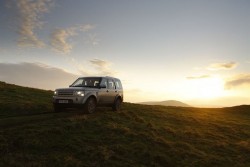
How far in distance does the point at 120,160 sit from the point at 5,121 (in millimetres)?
7183

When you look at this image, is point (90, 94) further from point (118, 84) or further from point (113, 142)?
point (113, 142)

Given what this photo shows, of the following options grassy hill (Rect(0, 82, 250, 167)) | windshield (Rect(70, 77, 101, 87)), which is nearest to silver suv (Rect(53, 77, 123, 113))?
windshield (Rect(70, 77, 101, 87))

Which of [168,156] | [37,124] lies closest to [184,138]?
[168,156]

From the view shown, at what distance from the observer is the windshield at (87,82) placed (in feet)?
65.8

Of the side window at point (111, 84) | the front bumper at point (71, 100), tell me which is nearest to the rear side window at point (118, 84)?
the side window at point (111, 84)

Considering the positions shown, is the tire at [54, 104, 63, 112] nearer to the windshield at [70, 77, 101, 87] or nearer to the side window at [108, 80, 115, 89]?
the windshield at [70, 77, 101, 87]

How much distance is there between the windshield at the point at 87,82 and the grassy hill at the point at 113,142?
6.22 ft

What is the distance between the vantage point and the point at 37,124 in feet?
51.8

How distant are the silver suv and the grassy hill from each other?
787 mm

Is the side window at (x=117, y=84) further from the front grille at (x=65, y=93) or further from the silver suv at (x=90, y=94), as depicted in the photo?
the front grille at (x=65, y=93)

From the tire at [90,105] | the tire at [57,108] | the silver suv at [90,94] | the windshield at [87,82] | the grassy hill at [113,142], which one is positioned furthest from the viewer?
the windshield at [87,82]

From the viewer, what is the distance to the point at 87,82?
20.3 metres

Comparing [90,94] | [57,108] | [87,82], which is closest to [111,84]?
[87,82]

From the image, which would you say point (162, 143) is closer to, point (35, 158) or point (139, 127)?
point (139, 127)
